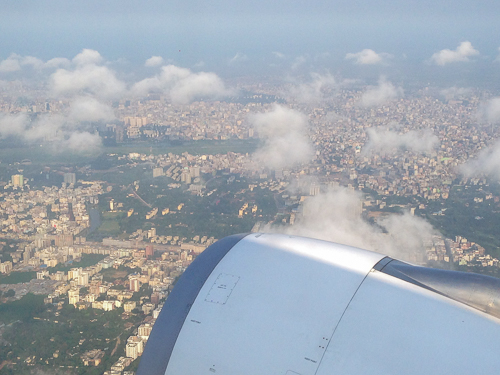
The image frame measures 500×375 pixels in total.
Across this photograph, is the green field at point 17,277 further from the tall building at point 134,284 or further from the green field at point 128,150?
the green field at point 128,150

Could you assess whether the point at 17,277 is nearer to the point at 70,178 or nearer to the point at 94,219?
the point at 94,219

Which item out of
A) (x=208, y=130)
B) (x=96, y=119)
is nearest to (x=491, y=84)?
(x=208, y=130)

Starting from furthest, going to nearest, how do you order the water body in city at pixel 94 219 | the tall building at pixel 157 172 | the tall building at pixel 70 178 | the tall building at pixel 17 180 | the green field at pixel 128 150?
1. the green field at pixel 128 150
2. the tall building at pixel 157 172
3. the tall building at pixel 70 178
4. the tall building at pixel 17 180
5. the water body in city at pixel 94 219

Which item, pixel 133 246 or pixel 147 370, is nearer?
pixel 147 370

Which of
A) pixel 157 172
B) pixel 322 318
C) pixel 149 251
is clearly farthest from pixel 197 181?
pixel 322 318

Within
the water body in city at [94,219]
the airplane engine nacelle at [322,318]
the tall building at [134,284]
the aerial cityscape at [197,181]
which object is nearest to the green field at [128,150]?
the aerial cityscape at [197,181]

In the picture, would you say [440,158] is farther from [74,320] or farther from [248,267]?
[248,267]
